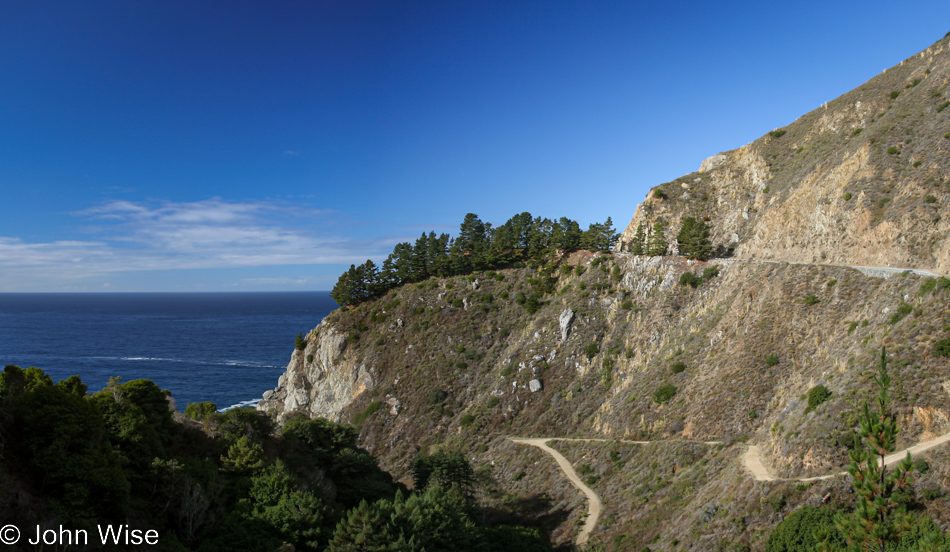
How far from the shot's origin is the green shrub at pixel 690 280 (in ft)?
202

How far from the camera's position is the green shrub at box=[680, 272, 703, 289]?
61.7m

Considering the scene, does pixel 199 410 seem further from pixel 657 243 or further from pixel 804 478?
pixel 657 243

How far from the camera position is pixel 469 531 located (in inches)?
1125

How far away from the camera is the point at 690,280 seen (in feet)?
204

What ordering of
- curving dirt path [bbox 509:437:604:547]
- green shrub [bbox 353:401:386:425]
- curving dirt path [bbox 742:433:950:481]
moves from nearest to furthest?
1. curving dirt path [bbox 742:433:950:481]
2. curving dirt path [bbox 509:437:604:547]
3. green shrub [bbox 353:401:386:425]

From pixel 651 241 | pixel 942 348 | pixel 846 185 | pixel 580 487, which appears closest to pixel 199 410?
pixel 580 487

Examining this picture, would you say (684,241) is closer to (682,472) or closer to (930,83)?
(930,83)

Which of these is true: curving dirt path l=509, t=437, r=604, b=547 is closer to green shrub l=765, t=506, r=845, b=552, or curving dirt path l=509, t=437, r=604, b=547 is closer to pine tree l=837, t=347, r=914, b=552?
green shrub l=765, t=506, r=845, b=552

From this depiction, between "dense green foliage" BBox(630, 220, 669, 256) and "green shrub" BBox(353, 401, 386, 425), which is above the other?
"dense green foliage" BBox(630, 220, 669, 256)

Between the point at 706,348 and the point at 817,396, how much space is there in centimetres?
1919

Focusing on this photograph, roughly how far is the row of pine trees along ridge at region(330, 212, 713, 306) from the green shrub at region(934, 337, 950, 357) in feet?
183

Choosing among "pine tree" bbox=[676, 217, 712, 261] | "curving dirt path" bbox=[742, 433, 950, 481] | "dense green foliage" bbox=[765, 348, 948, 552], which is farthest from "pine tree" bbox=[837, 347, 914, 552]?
"pine tree" bbox=[676, 217, 712, 261]

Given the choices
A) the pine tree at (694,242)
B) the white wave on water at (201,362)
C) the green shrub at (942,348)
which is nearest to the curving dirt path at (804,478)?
the green shrub at (942,348)

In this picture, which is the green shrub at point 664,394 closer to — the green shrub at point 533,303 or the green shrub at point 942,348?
the green shrub at point 942,348
